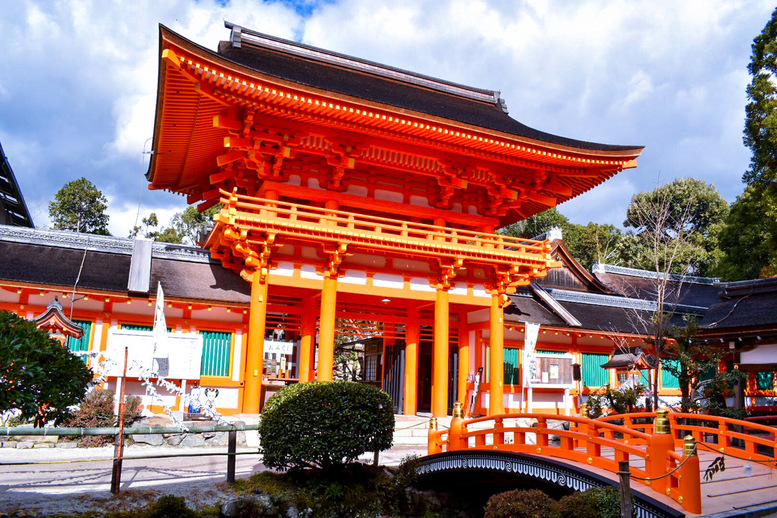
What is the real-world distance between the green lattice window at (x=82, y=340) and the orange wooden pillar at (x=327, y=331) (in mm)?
6121

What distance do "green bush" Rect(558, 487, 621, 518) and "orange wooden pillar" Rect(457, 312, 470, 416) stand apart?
423 inches

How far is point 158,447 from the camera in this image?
12508 millimetres

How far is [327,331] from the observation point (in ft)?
50.3

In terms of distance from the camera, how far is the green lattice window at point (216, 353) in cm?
1612

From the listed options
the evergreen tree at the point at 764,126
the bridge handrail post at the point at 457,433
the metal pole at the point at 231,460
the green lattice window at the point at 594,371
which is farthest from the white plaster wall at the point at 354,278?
the evergreen tree at the point at 764,126

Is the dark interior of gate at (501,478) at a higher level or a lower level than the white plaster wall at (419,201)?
lower

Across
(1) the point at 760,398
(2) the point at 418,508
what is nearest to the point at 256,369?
(2) the point at 418,508

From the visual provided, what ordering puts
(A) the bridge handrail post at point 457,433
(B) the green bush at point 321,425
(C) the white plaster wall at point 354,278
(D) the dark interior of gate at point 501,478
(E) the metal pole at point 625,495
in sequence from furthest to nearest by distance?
(C) the white plaster wall at point 354,278
(A) the bridge handrail post at point 457,433
(B) the green bush at point 321,425
(D) the dark interior of gate at point 501,478
(E) the metal pole at point 625,495

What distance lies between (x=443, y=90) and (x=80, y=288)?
14372 mm

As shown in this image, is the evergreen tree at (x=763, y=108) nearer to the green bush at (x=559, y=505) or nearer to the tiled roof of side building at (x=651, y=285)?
the tiled roof of side building at (x=651, y=285)

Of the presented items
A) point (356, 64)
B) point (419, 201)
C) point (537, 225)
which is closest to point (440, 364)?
point (419, 201)

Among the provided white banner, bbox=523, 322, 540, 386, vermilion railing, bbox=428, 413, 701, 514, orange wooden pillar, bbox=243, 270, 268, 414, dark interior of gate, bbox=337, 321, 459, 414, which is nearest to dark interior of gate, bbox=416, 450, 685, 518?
vermilion railing, bbox=428, 413, 701, 514

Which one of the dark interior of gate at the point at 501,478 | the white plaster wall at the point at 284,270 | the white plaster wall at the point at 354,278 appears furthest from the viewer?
the white plaster wall at the point at 354,278

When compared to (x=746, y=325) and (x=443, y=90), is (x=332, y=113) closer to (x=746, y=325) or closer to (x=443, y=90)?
(x=443, y=90)
